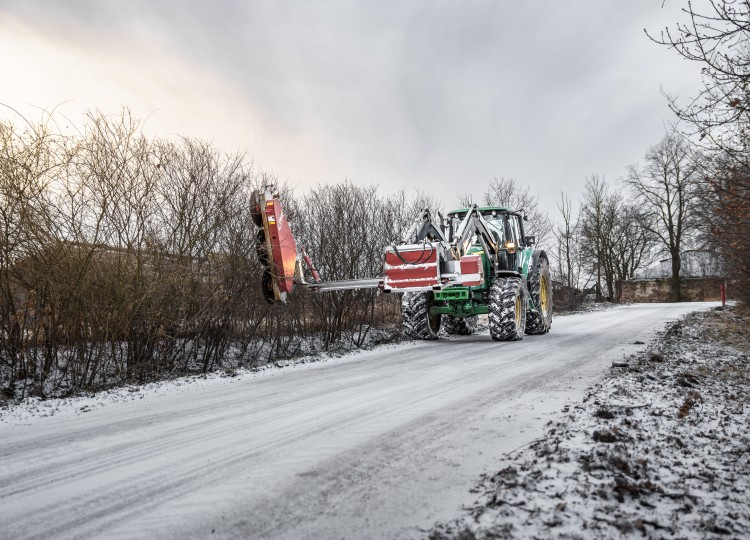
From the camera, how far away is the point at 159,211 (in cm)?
770

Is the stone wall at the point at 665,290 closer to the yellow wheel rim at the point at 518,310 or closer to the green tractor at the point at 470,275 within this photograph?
the green tractor at the point at 470,275

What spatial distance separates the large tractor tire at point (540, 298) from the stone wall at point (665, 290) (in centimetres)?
3138

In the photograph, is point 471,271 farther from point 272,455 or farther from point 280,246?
point 272,455

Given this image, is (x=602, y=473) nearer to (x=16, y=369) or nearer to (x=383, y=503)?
(x=383, y=503)

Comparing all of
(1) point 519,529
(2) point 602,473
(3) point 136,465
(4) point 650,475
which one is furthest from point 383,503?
(3) point 136,465

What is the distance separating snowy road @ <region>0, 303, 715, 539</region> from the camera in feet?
8.34

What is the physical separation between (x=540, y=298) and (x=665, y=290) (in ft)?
112

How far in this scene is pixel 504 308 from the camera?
35.7 ft

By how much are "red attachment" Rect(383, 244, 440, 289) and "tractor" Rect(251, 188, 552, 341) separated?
17mm

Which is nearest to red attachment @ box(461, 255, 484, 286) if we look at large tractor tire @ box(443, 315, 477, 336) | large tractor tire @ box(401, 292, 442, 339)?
large tractor tire @ box(401, 292, 442, 339)

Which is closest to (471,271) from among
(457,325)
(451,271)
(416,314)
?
(451,271)

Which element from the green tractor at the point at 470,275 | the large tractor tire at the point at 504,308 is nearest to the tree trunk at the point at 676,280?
the green tractor at the point at 470,275

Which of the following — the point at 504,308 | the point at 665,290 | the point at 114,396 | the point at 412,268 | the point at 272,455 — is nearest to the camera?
the point at 272,455

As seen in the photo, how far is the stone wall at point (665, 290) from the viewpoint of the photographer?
40562 millimetres
